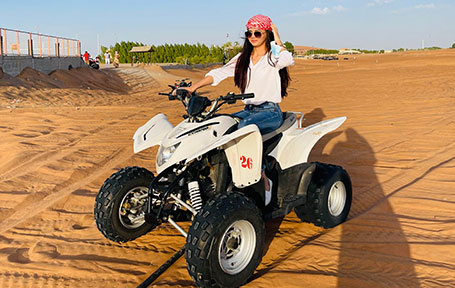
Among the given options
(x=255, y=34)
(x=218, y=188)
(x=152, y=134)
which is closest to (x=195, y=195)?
(x=218, y=188)

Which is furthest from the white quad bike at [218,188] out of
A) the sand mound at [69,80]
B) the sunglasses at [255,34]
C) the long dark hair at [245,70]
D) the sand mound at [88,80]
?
the sand mound at [88,80]

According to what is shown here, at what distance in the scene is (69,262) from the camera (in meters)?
3.84

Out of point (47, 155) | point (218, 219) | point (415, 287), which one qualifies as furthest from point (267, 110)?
point (47, 155)

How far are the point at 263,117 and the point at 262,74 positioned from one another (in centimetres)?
49

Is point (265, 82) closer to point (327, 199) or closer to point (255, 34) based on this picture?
point (255, 34)

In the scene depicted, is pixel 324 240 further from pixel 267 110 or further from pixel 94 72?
pixel 94 72

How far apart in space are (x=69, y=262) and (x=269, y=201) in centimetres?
187

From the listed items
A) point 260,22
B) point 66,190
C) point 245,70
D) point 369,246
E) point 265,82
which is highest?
point 260,22

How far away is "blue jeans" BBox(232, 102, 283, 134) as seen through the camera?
3.94 m

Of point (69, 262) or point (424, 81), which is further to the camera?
point (424, 81)

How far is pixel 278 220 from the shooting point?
4.75 m

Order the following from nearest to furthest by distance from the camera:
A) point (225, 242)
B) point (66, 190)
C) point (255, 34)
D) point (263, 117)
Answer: point (225, 242) < point (263, 117) < point (255, 34) < point (66, 190)

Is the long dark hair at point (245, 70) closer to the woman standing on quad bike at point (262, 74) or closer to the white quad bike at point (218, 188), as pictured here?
the woman standing on quad bike at point (262, 74)

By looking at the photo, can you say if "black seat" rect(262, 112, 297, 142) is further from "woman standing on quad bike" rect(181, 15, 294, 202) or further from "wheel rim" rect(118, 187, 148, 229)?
"wheel rim" rect(118, 187, 148, 229)
